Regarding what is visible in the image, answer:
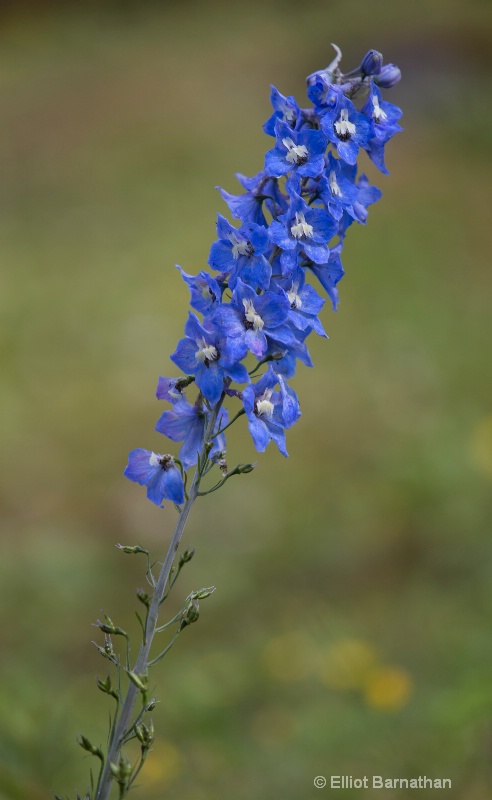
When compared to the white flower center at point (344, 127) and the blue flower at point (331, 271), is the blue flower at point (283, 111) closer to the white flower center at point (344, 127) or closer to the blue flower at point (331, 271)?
the white flower center at point (344, 127)

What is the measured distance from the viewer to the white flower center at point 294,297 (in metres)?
1.88

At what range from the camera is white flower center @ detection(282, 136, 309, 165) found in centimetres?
187

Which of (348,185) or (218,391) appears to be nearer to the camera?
(218,391)

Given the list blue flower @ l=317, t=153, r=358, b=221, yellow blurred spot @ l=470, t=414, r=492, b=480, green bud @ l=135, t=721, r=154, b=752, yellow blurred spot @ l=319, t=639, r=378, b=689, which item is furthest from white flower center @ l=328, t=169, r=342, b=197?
yellow blurred spot @ l=470, t=414, r=492, b=480

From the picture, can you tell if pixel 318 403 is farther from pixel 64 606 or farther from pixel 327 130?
pixel 327 130

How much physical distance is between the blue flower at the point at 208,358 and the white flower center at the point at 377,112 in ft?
1.95

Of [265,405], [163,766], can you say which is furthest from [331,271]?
[163,766]

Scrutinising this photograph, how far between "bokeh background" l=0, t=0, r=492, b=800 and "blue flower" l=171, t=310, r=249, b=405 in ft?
4.49

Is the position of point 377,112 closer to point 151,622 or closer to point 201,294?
point 201,294

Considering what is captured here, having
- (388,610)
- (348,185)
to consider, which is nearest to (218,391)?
(348,185)

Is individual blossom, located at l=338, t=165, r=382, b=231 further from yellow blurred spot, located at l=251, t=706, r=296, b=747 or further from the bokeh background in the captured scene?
yellow blurred spot, located at l=251, t=706, r=296, b=747

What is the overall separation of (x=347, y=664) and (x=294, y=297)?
2.33m

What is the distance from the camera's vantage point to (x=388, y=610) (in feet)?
14.2

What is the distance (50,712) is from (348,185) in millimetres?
2120
